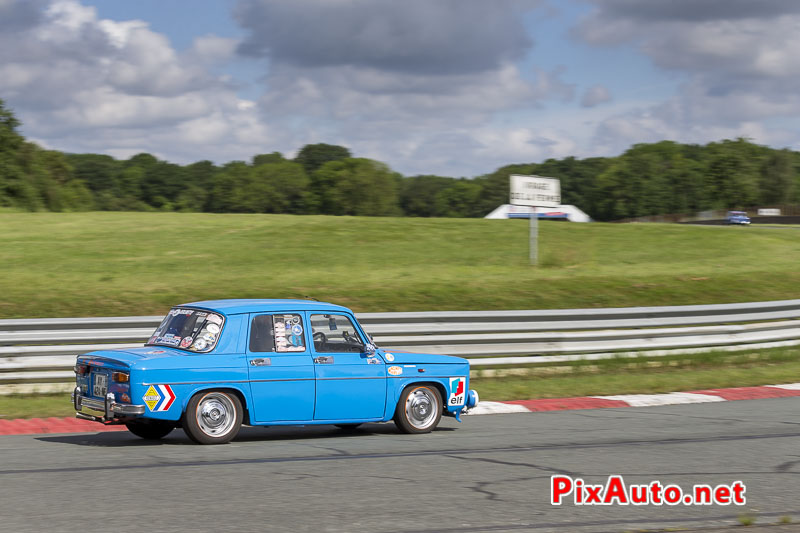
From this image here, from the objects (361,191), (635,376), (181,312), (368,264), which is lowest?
(635,376)

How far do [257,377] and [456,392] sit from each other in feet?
7.72

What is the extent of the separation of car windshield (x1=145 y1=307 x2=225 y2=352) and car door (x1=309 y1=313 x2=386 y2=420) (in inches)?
40.6

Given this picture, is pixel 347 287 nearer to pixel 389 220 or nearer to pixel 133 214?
pixel 389 220

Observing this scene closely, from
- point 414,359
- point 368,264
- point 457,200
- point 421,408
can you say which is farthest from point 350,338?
point 457,200

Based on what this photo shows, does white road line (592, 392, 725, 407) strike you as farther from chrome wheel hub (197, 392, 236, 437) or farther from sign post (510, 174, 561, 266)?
sign post (510, 174, 561, 266)

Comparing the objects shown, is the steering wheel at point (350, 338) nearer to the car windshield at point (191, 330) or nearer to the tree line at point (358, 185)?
the car windshield at point (191, 330)

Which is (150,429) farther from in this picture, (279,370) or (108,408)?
(279,370)

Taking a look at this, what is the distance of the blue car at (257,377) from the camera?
8.44 m

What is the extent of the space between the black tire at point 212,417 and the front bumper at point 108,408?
1.71ft

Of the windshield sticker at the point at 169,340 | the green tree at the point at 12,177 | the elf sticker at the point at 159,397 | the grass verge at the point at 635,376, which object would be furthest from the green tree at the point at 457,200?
the elf sticker at the point at 159,397

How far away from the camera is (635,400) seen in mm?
12773

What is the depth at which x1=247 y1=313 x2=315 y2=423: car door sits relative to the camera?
8.91 m

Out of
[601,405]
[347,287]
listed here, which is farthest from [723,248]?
[601,405]

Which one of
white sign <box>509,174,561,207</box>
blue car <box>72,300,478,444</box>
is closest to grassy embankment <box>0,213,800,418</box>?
white sign <box>509,174,561,207</box>
